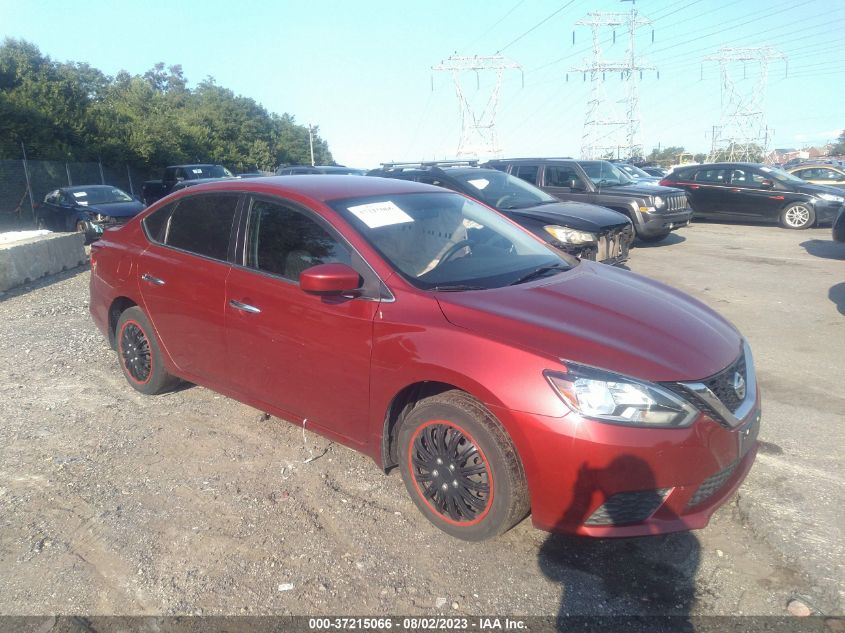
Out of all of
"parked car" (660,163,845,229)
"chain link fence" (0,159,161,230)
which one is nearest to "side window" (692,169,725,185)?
"parked car" (660,163,845,229)

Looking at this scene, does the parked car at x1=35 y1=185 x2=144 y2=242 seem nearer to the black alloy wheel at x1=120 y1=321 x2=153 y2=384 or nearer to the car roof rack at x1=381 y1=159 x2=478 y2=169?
the car roof rack at x1=381 y1=159 x2=478 y2=169

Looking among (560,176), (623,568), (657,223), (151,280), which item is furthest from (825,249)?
(151,280)

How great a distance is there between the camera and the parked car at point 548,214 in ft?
27.0

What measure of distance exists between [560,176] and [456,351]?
1057 cm

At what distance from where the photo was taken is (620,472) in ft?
8.91

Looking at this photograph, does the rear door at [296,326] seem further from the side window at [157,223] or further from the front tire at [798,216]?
the front tire at [798,216]

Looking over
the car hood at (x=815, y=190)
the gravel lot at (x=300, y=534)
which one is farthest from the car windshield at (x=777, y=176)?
the gravel lot at (x=300, y=534)

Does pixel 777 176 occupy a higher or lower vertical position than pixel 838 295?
higher

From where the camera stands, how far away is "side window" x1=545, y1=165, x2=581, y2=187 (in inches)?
504

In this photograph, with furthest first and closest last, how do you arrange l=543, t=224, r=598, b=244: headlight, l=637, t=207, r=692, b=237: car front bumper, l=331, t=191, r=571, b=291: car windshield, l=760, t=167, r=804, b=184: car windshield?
1. l=760, t=167, r=804, b=184: car windshield
2. l=637, t=207, r=692, b=237: car front bumper
3. l=543, t=224, r=598, b=244: headlight
4. l=331, t=191, r=571, b=291: car windshield

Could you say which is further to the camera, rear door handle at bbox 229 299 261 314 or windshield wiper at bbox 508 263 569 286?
rear door handle at bbox 229 299 261 314

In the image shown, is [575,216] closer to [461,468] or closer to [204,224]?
[204,224]

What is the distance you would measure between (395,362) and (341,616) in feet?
3.79

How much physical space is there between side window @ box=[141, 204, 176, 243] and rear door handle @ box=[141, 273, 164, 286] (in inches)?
10.4
